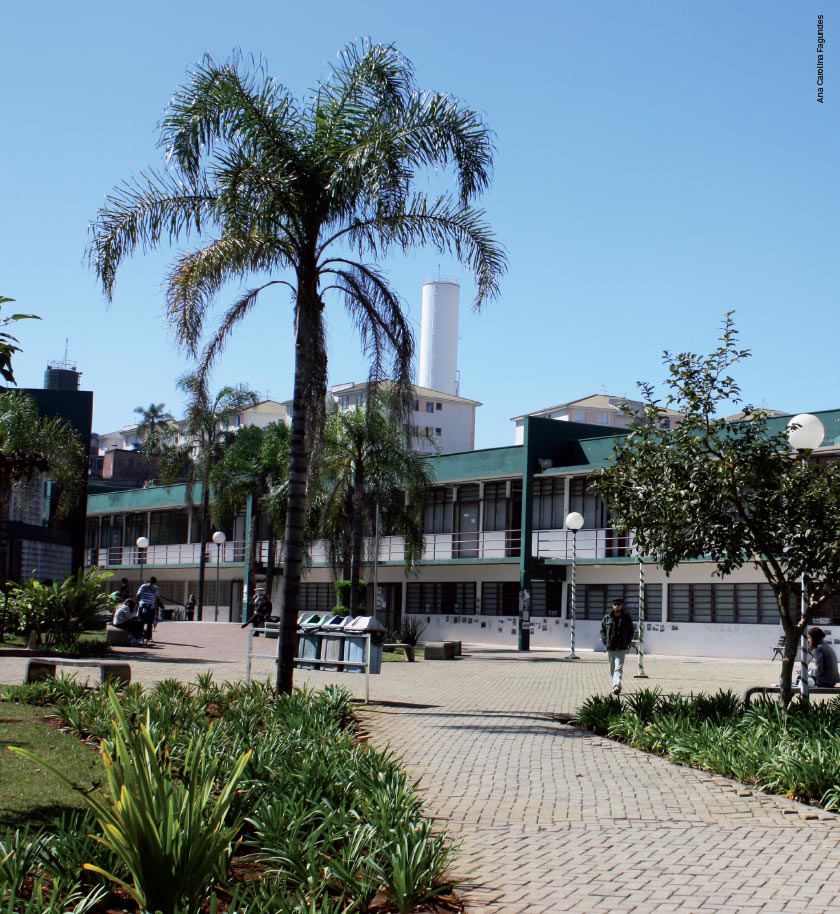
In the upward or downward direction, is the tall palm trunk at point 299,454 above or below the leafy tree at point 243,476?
below

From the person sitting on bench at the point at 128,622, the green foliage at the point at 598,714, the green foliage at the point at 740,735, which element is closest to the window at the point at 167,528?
the person sitting on bench at the point at 128,622

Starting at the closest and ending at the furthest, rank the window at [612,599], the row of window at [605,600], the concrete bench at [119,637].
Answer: the concrete bench at [119,637] < the row of window at [605,600] < the window at [612,599]

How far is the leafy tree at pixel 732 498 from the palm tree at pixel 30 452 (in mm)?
13645

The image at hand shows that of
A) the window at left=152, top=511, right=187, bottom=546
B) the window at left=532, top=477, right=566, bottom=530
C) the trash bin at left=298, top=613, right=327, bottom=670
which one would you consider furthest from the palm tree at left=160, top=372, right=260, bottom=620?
the trash bin at left=298, top=613, right=327, bottom=670

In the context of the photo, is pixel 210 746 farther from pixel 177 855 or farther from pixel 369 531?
pixel 369 531

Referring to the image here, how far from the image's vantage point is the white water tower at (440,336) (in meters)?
84.1

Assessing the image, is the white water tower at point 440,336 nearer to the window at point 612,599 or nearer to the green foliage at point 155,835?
the window at point 612,599

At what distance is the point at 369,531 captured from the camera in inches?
1462

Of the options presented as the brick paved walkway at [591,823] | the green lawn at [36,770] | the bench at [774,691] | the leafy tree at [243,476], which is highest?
the leafy tree at [243,476]

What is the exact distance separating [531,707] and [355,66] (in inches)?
A: 339

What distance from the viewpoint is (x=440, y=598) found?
44656mm

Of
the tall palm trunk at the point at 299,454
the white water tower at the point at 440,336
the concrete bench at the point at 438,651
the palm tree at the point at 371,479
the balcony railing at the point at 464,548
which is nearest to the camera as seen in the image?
the tall palm trunk at the point at 299,454

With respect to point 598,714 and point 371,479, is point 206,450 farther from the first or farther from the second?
point 598,714

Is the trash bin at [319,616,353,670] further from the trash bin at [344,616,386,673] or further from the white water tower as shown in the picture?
the white water tower
